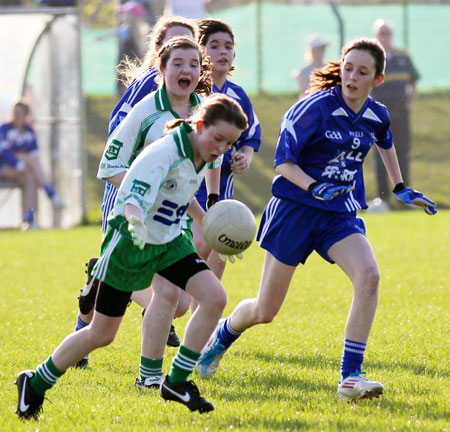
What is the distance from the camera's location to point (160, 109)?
575cm

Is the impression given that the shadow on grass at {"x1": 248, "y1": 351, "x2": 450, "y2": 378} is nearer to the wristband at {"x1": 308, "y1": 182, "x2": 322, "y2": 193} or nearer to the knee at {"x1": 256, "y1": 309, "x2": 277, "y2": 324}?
the knee at {"x1": 256, "y1": 309, "x2": 277, "y2": 324}

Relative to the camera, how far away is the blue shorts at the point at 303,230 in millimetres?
5621

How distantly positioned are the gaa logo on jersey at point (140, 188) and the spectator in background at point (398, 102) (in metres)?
12.1

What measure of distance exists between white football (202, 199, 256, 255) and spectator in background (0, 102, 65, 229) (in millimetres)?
11259

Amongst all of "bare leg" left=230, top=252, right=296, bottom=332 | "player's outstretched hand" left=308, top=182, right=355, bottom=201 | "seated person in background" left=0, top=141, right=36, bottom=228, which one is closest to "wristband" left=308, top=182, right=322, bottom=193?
"player's outstretched hand" left=308, top=182, right=355, bottom=201

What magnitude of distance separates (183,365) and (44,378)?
2.28ft

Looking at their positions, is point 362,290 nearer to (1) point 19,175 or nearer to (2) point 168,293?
(2) point 168,293

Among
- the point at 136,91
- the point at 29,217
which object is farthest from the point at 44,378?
the point at 29,217

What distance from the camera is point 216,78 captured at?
701 centimetres

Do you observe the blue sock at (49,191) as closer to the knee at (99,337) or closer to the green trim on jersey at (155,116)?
the green trim on jersey at (155,116)

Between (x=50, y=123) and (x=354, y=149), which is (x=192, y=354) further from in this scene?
(x=50, y=123)

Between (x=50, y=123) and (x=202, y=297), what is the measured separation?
489 inches

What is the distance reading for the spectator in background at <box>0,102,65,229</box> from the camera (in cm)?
1630

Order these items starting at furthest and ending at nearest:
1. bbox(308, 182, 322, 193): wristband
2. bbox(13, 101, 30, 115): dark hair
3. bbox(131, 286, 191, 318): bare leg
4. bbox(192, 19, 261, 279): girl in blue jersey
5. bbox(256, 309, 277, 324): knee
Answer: bbox(13, 101, 30, 115): dark hair, bbox(192, 19, 261, 279): girl in blue jersey, bbox(131, 286, 191, 318): bare leg, bbox(256, 309, 277, 324): knee, bbox(308, 182, 322, 193): wristband
